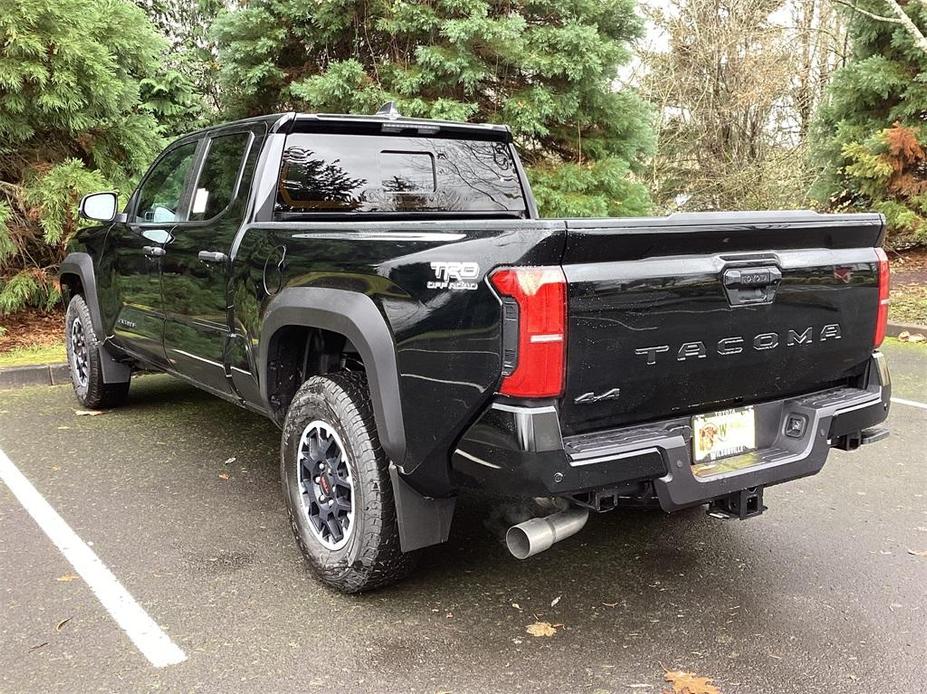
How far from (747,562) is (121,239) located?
13.2 ft

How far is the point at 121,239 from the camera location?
5.15 meters

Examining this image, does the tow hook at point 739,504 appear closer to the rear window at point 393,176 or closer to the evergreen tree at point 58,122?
the rear window at point 393,176

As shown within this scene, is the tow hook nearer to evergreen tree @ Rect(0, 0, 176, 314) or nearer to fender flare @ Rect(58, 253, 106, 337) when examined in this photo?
fender flare @ Rect(58, 253, 106, 337)

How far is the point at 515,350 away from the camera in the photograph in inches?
96.5

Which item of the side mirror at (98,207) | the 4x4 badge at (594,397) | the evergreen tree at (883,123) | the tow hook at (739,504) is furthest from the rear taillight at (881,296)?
the evergreen tree at (883,123)

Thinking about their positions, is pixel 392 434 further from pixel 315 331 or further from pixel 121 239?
pixel 121 239

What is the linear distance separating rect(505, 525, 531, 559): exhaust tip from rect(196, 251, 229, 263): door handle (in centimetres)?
196

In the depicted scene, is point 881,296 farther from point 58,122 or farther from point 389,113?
point 58,122

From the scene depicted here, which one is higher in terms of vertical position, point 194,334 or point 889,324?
point 194,334

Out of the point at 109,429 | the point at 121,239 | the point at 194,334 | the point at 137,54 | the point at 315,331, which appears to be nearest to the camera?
the point at 315,331

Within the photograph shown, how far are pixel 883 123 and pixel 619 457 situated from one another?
12142 millimetres

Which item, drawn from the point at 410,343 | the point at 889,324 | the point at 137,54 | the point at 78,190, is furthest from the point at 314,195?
the point at 889,324

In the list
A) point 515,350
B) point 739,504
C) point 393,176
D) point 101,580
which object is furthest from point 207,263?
point 739,504

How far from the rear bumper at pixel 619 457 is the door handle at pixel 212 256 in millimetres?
1792
